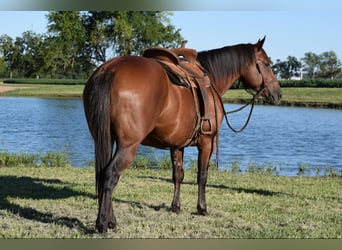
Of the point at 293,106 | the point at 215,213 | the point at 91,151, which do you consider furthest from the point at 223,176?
the point at 293,106

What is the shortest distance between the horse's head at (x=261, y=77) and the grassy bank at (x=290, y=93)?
25769 mm

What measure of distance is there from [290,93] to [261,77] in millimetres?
33351

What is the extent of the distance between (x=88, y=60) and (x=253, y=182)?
21.1 m

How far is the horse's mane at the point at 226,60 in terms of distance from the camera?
19.2 ft

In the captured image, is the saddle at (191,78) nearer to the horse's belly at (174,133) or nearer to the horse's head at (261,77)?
the horse's belly at (174,133)

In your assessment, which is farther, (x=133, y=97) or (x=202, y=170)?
(x=202, y=170)

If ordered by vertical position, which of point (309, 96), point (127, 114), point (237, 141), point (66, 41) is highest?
point (66, 41)

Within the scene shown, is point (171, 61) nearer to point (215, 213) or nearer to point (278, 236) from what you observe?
point (215, 213)

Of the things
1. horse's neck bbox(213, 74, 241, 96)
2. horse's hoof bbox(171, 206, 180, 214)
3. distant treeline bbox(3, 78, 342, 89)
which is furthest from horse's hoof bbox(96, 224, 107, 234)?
distant treeline bbox(3, 78, 342, 89)

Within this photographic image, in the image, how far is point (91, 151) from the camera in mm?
13031

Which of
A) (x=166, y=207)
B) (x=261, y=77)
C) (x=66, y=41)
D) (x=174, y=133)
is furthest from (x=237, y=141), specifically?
(x=66, y=41)

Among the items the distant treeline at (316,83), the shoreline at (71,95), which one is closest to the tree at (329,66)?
the distant treeline at (316,83)

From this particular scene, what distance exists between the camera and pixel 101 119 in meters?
4.17

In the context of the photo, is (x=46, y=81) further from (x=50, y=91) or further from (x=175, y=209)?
(x=175, y=209)
